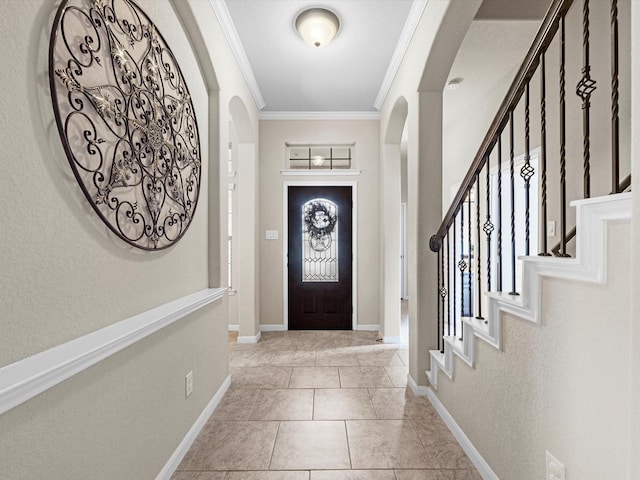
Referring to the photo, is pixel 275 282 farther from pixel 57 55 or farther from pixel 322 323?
pixel 57 55

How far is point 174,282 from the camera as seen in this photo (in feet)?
6.05

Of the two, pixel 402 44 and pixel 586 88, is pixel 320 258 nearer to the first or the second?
pixel 402 44

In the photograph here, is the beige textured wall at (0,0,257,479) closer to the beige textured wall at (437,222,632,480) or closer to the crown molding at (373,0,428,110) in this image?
the beige textured wall at (437,222,632,480)

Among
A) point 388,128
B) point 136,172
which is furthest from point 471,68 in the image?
point 136,172

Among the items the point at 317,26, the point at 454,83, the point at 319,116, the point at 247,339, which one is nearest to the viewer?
the point at 317,26

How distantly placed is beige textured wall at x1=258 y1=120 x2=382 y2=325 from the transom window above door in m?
0.18

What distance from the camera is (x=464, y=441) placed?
1.87 metres

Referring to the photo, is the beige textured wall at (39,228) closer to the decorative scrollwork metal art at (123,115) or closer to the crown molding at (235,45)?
the decorative scrollwork metal art at (123,115)

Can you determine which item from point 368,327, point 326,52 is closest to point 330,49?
point 326,52

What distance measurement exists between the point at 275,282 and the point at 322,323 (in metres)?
0.83

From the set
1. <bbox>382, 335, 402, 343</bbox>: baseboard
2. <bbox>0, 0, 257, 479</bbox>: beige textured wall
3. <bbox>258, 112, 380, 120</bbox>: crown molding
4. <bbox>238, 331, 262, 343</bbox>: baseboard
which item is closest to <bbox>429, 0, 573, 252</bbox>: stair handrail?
<bbox>0, 0, 257, 479</bbox>: beige textured wall

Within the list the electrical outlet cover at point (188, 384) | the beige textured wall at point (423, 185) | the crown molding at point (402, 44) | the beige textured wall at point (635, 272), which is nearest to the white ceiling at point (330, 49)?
the crown molding at point (402, 44)

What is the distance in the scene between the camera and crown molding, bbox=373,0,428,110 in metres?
2.37

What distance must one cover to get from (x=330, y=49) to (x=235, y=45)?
2.62 ft
